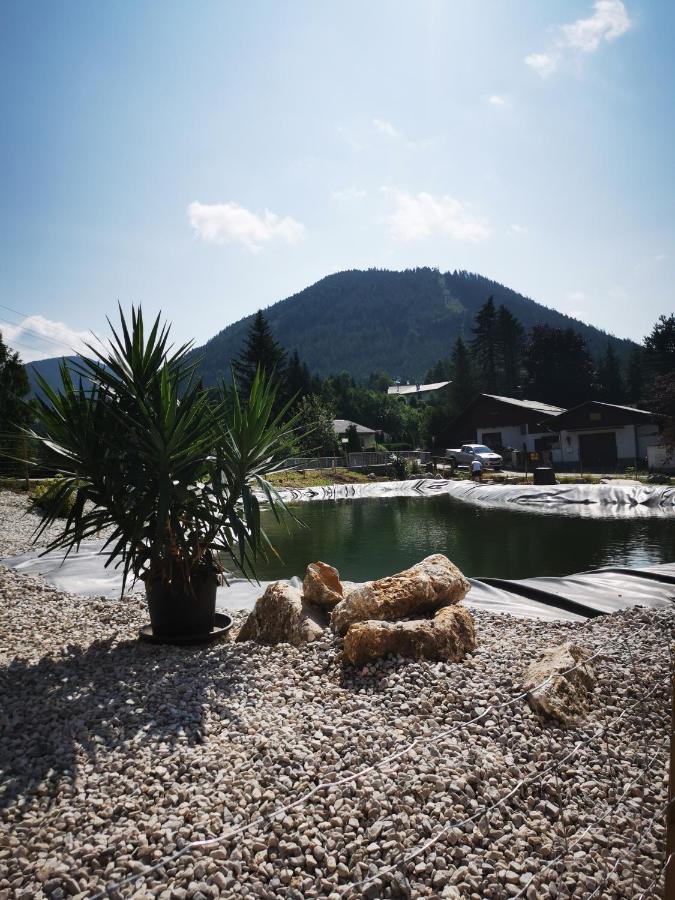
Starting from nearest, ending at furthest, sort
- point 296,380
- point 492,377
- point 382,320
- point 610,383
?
point 296,380 → point 610,383 → point 492,377 → point 382,320

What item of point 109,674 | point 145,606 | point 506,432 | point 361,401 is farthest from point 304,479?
point 361,401

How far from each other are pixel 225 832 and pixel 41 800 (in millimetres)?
862

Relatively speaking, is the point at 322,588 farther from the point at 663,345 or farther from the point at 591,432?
the point at 663,345

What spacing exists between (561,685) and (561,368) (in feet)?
182

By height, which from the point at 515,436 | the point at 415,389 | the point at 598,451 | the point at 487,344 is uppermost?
the point at 487,344

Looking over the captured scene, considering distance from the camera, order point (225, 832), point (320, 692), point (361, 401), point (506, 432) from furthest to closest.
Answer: point (361, 401)
point (506, 432)
point (320, 692)
point (225, 832)

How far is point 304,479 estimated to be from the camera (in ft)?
96.5

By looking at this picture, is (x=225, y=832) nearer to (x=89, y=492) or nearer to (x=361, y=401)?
(x=89, y=492)

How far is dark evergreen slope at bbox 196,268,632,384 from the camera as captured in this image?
133000 mm

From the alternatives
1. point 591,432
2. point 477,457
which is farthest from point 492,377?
point 477,457

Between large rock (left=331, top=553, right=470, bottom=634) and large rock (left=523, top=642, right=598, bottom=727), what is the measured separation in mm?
1179

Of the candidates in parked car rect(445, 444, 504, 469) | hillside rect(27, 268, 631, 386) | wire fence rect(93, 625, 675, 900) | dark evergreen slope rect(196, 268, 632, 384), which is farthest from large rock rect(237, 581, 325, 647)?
hillside rect(27, 268, 631, 386)

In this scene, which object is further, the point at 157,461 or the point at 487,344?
the point at 487,344

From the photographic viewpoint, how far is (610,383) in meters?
55.2
